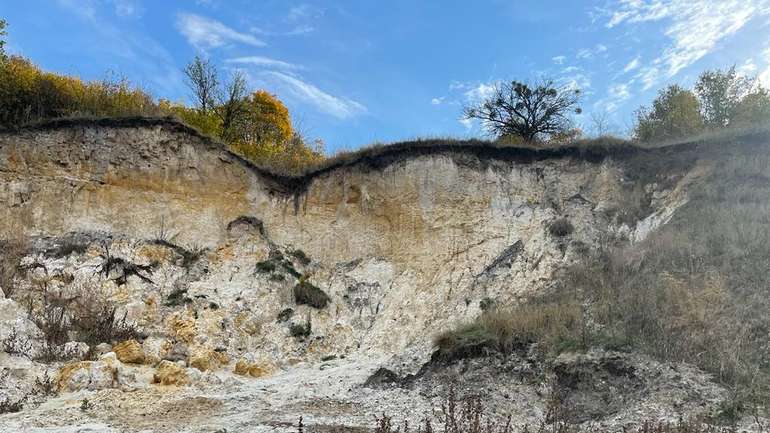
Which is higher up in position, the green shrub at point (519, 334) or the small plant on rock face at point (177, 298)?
the small plant on rock face at point (177, 298)

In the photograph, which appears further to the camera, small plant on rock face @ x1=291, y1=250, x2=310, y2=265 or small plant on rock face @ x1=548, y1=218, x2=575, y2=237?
small plant on rock face @ x1=291, y1=250, x2=310, y2=265

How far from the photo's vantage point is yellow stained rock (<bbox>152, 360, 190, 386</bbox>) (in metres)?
10.5

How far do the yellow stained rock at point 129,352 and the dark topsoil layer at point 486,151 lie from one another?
678 cm

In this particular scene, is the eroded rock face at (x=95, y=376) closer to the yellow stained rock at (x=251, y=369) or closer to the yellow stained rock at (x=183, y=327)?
the yellow stained rock at (x=251, y=369)

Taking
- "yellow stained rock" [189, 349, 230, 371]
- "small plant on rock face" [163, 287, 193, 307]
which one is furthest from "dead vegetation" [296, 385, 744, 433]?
"small plant on rock face" [163, 287, 193, 307]

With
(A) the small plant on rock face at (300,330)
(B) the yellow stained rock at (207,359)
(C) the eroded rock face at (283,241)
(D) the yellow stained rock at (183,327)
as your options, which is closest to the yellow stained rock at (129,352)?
(C) the eroded rock face at (283,241)

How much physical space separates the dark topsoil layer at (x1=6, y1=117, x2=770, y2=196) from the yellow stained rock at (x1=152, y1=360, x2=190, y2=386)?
7.81 metres

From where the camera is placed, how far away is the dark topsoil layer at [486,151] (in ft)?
56.9

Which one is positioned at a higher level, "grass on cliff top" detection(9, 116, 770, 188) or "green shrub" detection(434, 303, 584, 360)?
"grass on cliff top" detection(9, 116, 770, 188)

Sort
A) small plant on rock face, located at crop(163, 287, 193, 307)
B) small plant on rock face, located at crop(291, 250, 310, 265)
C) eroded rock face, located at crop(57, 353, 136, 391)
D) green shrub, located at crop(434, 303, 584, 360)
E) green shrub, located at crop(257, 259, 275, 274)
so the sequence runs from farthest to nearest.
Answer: small plant on rock face, located at crop(291, 250, 310, 265)
green shrub, located at crop(257, 259, 275, 274)
small plant on rock face, located at crop(163, 287, 193, 307)
green shrub, located at crop(434, 303, 584, 360)
eroded rock face, located at crop(57, 353, 136, 391)

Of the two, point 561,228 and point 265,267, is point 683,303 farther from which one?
point 265,267

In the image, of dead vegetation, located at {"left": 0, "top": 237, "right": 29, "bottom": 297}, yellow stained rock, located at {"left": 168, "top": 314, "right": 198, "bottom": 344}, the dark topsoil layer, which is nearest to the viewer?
yellow stained rock, located at {"left": 168, "top": 314, "right": 198, "bottom": 344}

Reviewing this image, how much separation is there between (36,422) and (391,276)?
9.36m

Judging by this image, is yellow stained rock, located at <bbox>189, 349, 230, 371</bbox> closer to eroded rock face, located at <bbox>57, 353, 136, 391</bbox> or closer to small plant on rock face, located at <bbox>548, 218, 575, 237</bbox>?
eroded rock face, located at <bbox>57, 353, 136, 391</bbox>
